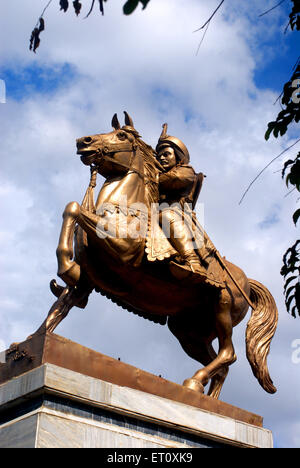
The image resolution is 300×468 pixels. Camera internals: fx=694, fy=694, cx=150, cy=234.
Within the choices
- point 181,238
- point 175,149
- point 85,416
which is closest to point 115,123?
point 175,149

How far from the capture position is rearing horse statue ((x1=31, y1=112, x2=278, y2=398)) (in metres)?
8.06

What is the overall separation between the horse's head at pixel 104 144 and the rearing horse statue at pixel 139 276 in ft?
0.04

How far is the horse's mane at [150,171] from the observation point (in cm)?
910

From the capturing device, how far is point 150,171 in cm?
923

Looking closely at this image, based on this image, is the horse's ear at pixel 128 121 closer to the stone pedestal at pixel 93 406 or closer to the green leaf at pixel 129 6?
the stone pedestal at pixel 93 406

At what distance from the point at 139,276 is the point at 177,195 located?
5.08 feet

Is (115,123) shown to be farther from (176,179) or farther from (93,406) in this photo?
(93,406)

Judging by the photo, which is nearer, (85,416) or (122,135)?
(85,416)

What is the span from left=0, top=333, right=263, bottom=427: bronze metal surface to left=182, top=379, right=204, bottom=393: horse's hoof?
16cm

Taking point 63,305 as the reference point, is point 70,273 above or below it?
above

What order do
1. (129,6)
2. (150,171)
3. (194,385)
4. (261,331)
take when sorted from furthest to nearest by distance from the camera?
(261,331)
(150,171)
(194,385)
(129,6)

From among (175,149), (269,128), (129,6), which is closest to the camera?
(129,6)
